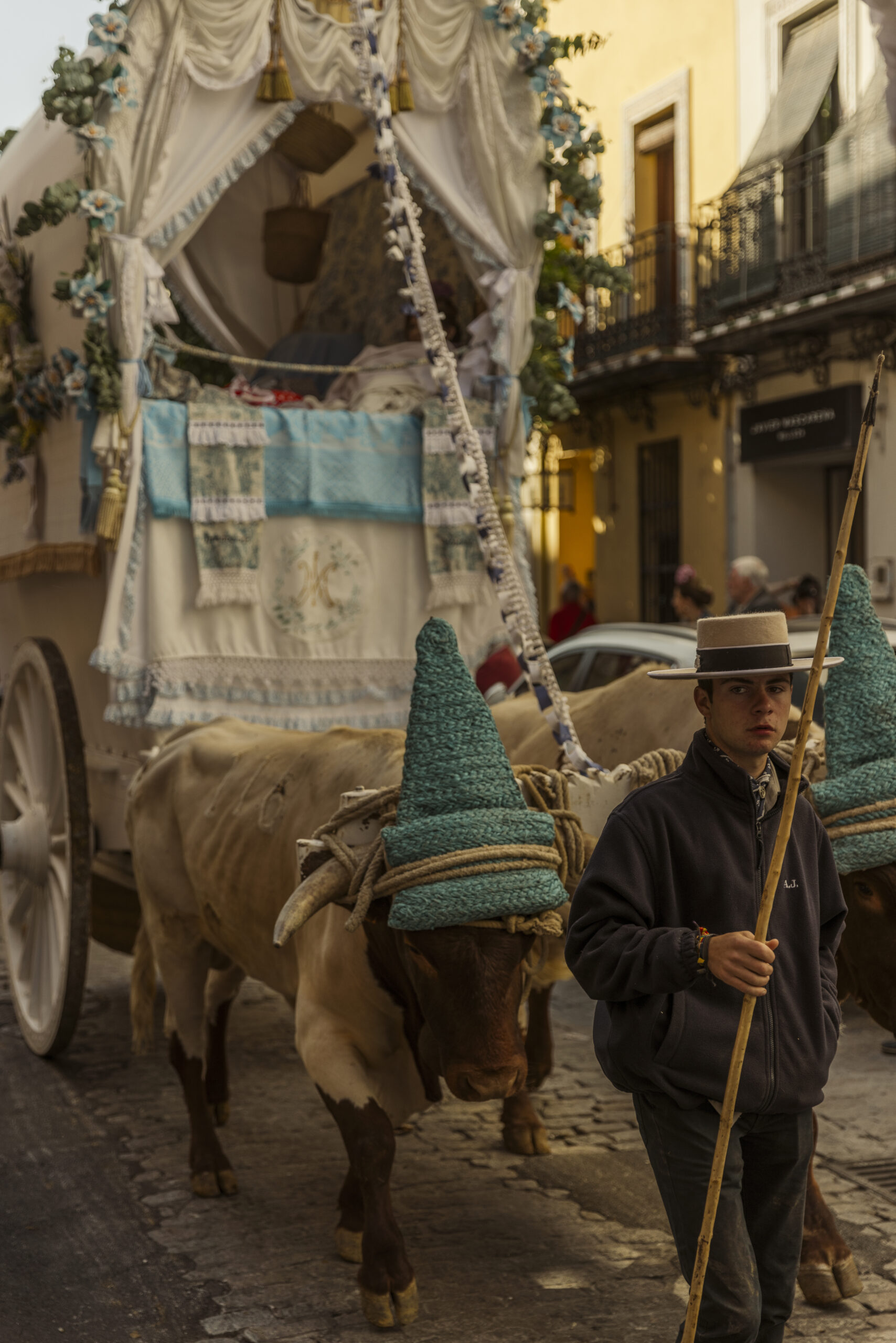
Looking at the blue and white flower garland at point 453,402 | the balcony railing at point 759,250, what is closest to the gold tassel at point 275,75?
the blue and white flower garland at point 453,402

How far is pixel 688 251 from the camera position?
17.9 m

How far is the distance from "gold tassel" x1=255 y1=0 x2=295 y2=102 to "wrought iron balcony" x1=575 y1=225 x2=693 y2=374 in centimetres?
1171

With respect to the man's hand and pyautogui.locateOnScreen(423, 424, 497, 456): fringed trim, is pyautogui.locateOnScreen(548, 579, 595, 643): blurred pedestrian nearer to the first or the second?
pyautogui.locateOnScreen(423, 424, 497, 456): fringed trim

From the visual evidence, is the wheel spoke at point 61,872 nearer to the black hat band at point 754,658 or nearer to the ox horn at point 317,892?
the ox horn at point 317,892

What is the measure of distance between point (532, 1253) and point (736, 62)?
1524cm

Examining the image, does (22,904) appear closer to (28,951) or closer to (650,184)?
(28,951)

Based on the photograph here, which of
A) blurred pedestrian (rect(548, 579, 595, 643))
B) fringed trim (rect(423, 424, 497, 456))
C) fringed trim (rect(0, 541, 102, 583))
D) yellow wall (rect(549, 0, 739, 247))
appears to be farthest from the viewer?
yellow wall (rect(549, 0, 739, 247))

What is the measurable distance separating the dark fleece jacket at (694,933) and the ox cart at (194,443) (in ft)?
8.79

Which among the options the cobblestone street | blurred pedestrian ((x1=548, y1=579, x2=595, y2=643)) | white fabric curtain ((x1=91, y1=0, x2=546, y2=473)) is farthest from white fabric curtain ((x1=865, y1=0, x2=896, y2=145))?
blurred pedestrian ((x1=548, y1=579, x2=595, y2=643))

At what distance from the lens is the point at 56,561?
655 centimetres

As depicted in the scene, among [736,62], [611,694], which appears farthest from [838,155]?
[611,694]

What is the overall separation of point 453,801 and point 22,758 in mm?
3820

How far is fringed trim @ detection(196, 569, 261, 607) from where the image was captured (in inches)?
239

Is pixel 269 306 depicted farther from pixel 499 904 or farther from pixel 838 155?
pixel 838 155
